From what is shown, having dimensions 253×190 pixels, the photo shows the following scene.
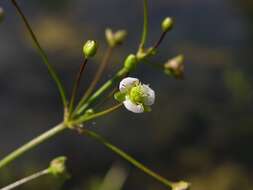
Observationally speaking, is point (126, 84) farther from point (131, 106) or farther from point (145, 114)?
point (145, 114)

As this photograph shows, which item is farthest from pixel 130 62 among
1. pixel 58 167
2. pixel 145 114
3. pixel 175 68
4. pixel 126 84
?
pixel 145 114

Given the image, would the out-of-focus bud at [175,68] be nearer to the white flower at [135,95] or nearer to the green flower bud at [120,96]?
the white flower at [135,95]

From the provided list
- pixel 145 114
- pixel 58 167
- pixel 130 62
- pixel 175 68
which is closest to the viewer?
pixel 130 62

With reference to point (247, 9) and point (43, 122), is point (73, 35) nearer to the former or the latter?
point (43, 122)

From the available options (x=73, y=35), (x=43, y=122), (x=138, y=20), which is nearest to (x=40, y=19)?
(x=73, y=35)

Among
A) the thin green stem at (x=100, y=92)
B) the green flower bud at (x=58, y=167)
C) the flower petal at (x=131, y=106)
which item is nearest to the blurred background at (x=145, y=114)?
the green flower bud at (x=58, y=167)

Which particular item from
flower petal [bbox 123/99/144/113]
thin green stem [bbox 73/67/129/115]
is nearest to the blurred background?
thin green stem [bbox 73/67/129/115]
